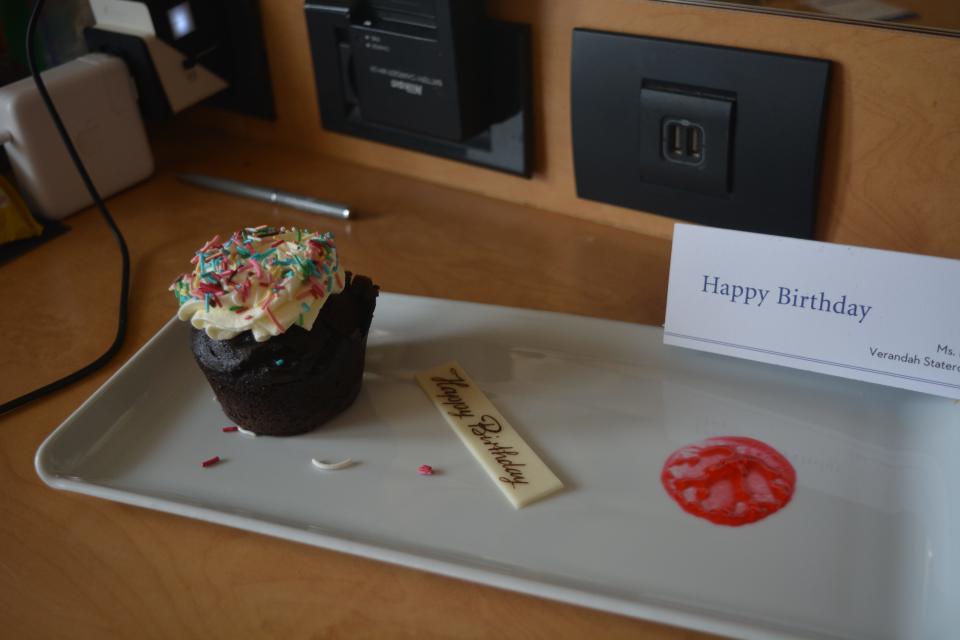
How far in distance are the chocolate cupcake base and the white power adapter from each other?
0.39 meters

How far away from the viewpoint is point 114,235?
1.00 meters

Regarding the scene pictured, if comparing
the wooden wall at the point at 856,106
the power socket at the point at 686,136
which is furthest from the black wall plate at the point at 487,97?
the power socket at the point at 686,136

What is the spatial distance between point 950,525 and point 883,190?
0.29m

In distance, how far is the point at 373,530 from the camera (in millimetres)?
642

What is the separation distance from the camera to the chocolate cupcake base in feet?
2.25

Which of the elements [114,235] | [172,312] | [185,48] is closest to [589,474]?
[172,312]

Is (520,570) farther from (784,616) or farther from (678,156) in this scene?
(678,156)

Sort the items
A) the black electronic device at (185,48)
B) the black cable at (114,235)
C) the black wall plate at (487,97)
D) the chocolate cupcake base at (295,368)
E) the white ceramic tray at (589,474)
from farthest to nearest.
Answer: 1. the black electronic device at (185,48)
2. the black wall plate at (487,97)
3. the black cable at (114,235)
4. the chocolate cupcake base at (295,368)
5. the white ceramic tray at (589,474)

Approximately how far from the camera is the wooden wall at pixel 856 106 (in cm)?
73

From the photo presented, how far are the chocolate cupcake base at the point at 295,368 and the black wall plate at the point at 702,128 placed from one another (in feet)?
0.92

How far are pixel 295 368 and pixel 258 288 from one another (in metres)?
0.06

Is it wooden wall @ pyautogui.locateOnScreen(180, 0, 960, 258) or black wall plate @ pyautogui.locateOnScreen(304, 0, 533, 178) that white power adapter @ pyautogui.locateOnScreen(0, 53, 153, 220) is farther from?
wooden wall @ pyautogui.locateOnScreen(180, 0, 960, 258)

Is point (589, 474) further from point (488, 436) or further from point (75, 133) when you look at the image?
point (75, 133)

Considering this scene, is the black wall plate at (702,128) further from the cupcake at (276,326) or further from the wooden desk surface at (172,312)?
the cupcake at (276,326)
